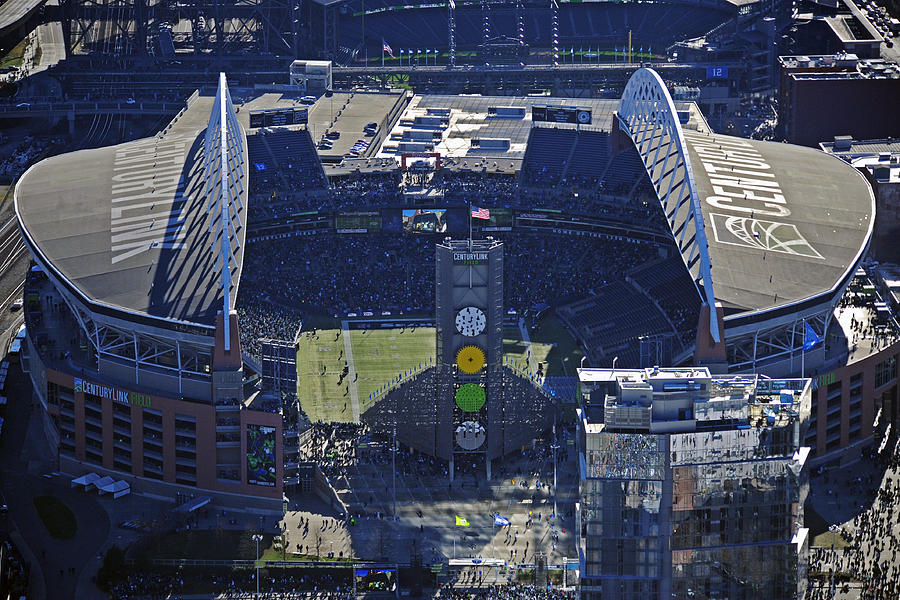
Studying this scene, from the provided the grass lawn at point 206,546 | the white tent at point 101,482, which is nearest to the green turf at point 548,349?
the grass lawn at point 206,546

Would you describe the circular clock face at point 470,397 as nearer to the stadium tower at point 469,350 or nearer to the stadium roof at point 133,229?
the stadium tower at point 469,350

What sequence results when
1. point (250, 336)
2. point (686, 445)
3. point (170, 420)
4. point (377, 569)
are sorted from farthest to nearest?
1. point (250, 336)
2. point (170, 420)
3. point (377, 569)
4. point (686, 445)

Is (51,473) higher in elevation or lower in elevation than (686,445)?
lower

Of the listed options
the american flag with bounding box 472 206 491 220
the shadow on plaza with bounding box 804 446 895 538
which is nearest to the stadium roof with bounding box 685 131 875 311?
the shadow on plaza with bounding box 804 446 895 538

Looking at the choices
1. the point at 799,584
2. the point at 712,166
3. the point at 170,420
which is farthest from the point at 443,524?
the point at 712,166

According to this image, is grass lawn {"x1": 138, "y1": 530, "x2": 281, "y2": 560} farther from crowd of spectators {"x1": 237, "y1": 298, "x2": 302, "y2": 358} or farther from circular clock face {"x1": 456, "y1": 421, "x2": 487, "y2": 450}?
crowd of spectators {"x1": 237, "y1": 298, "x2": 302, "y2": 358}

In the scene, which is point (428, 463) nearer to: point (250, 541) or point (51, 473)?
point (250, 541)
